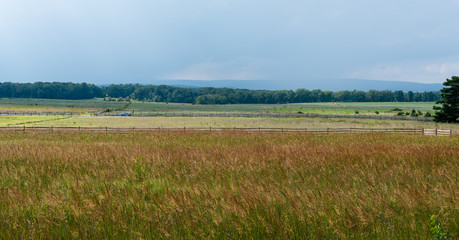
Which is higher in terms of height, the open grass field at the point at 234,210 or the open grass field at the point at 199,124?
the open grass field at the point at 234,210

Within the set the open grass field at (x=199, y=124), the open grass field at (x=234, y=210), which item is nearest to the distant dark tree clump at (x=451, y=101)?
the open grass field at (x=199, y=124)

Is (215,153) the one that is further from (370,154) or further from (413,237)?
(413,237)

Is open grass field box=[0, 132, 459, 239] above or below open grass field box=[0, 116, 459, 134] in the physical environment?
above

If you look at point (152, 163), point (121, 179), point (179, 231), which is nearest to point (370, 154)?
point (152, 163)

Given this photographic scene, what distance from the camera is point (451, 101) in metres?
69.8

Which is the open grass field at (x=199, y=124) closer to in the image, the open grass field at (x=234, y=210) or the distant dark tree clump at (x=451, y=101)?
the distant dark tree clump at (x=451, y=101)

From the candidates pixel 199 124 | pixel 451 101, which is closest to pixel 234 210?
pixel 199 124

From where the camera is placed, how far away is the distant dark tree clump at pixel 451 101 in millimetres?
68250

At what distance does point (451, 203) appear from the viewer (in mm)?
5957

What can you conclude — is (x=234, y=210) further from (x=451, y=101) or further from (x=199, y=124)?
(x=451, y=101)

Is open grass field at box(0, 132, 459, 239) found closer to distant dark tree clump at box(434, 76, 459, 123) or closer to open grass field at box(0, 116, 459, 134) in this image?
open grass field at box(0, 116, 459, 134)

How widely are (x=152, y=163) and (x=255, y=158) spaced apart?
10.3ft

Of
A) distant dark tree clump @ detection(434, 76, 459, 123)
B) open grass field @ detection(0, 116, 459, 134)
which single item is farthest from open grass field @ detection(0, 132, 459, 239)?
distant dark tree clump @ detection(434, 76, 459, 123)

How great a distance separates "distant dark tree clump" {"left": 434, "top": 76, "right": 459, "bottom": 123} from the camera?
68.2 meters
